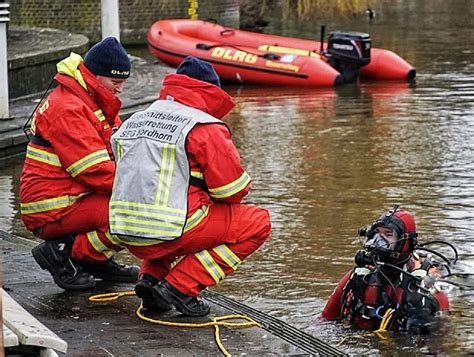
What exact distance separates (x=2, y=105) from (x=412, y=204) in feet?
16.9

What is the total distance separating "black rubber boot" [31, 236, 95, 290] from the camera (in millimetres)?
7113

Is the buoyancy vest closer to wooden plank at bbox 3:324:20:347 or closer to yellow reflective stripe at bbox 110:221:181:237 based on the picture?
yellow reflective stripe at bbox 110:221:181:237

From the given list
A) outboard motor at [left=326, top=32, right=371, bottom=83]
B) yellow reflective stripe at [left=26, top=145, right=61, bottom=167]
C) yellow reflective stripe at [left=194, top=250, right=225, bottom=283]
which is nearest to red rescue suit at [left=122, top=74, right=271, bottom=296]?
yellow reflective stripe at [left=194, top=250, right=225, bottom=283]

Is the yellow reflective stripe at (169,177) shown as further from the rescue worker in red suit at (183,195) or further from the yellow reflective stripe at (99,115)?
the yellow reflective stripe at (99,115)

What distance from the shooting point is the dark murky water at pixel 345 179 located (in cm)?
810

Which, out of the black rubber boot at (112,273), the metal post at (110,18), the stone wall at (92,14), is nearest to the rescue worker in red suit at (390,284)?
the black rubber boot at (112,273)

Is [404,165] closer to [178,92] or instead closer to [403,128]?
[403,128]

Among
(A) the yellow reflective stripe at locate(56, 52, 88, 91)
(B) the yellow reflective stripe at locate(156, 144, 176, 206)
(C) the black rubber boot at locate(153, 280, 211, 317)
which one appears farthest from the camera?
(A) the yellow reflective stripe at locate(56, 52, 88, 91)

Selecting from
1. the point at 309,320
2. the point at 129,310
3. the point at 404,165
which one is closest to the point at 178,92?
the point at 129,310

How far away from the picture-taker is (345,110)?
17953 millimetres

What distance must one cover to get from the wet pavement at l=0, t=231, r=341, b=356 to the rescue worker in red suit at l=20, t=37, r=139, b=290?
241 mm

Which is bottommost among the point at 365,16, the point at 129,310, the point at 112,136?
the point at 365,16

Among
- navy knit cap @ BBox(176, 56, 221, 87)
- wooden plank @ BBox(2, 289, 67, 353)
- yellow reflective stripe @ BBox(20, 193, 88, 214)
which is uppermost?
navy knit cap @ BBox(176, 56, 221, 87)

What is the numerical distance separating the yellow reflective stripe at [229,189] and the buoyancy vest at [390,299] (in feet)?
3.35
